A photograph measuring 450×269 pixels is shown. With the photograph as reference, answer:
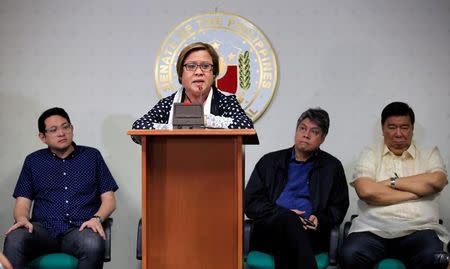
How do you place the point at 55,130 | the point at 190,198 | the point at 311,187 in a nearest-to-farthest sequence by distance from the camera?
the point at 190,198
the point at 311,187
the point at 55,130

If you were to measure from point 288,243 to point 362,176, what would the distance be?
2.45 feet

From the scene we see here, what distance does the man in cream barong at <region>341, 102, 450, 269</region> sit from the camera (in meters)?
4.00

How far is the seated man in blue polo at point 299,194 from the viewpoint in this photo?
4.06 meters

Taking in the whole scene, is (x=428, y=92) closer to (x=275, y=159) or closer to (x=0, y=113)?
(x=275, y=159)

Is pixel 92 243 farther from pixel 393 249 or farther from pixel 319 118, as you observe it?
pixel 393 249

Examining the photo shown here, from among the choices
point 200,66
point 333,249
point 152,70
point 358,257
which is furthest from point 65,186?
point 358,257

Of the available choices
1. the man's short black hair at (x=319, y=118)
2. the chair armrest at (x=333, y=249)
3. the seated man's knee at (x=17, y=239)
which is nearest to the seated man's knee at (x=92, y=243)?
the seated man's knee at (x=17, y=239)

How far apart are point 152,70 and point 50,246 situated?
164 cm

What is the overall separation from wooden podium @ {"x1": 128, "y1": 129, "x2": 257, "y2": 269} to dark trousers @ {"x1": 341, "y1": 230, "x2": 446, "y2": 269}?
1.10 meters

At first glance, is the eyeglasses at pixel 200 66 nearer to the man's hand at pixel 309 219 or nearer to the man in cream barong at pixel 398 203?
the man's hand at pixel 309 219

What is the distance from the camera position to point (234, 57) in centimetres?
514

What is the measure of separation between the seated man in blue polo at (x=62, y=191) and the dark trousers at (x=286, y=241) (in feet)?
3.13

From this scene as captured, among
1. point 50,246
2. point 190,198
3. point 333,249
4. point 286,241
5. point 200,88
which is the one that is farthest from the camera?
point 50,246

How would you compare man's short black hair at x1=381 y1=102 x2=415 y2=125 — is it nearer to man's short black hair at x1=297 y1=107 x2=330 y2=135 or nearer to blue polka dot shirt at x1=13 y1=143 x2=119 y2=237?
man's short black hair at x1=297 y1=107 x2=330 y2=135
